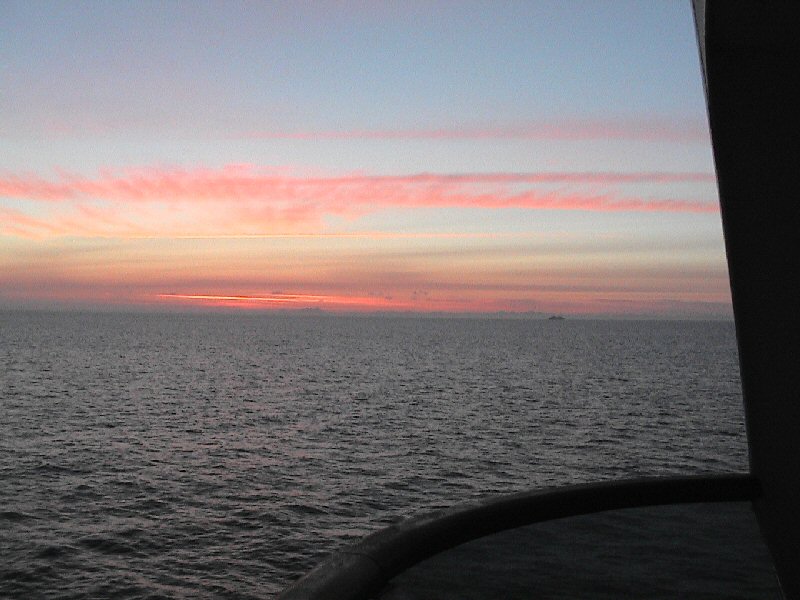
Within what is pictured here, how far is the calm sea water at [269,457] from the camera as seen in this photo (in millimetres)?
22766

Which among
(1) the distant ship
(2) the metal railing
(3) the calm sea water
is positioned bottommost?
(3) the calm sea water

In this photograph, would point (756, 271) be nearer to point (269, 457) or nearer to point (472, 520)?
point (472, 520)

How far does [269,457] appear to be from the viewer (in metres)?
37.8

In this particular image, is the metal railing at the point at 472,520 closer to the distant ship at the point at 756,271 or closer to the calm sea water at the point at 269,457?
the distant ship at the point at 756,271

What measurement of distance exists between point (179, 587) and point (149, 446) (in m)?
20.7

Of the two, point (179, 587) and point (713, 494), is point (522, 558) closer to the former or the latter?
point (713, 494)

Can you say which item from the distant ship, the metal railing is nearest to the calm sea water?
the metal railing

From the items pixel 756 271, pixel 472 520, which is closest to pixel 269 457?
pixel 472 520

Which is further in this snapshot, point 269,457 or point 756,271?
point 269,457

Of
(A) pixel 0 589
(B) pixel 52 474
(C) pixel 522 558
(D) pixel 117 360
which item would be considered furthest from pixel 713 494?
(D) pixel 117 360

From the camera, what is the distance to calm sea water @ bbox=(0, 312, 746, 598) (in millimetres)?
22766

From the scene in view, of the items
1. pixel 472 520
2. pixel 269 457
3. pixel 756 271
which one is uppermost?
pixel 756 271

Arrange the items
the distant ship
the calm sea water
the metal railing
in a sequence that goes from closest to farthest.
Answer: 1. the distant ship
2. the metal railing
3. the calm sea water

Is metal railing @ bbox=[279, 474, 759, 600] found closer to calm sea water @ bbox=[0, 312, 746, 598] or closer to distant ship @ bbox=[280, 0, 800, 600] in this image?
distant ship @ bbox=[280, 0, 800, 600]
